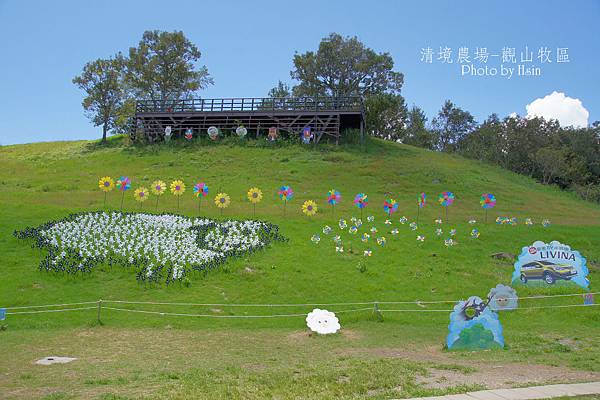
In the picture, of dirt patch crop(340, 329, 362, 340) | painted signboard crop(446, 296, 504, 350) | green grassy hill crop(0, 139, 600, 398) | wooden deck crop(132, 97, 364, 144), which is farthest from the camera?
wooden deck crop(132, 97, 364, 144)

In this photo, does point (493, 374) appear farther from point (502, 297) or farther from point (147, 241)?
point (147, 241)

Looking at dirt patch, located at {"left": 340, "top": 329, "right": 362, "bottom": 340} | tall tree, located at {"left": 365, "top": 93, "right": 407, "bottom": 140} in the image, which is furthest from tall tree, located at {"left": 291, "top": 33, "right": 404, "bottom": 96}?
dirt patch, located at {"left": 340, "top": 329, "right": 362, "bottom": 340}

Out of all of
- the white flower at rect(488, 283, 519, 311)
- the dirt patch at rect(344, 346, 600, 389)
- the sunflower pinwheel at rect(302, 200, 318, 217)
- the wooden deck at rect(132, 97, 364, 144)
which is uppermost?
the wooden deck at rect(132, 97, 364, 144)

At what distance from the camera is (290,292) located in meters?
19.2

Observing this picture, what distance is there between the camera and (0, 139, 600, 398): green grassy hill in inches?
393

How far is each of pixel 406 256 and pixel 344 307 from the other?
19.2 feet

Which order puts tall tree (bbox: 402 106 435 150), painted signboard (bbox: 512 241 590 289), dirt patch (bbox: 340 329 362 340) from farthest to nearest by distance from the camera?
tall tree (bbox: 402 106 435 150) < painted signboard (bbox: 512 241 590 289) < dirt patch (bbox: 340 329 362 340)

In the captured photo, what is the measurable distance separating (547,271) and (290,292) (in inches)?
391

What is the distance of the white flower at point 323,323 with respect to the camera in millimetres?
15289

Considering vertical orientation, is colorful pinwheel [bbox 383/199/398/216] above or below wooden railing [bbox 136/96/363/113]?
below

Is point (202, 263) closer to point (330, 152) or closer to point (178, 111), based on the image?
point (330, 152)

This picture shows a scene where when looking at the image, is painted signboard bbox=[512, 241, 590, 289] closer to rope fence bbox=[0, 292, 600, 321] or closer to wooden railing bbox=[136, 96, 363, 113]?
rope fence bbox=[0, 292, 600, 321]

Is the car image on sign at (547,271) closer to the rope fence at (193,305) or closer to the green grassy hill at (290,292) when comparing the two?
the green grassy hill at (290,292)

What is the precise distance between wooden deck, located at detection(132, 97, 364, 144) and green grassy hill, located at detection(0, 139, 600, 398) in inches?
323
